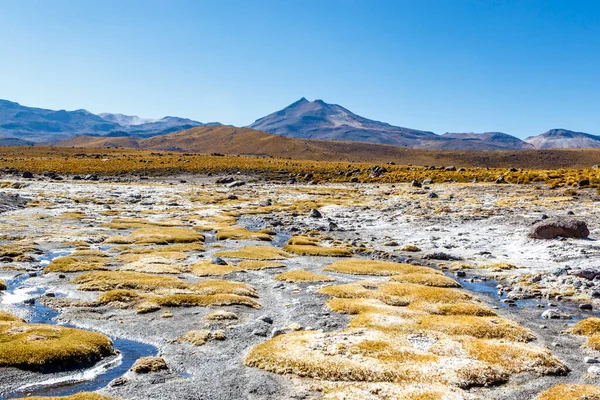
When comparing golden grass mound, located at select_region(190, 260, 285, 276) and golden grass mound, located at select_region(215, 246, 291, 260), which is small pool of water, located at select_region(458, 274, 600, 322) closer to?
golden grass mound, located at select_region(190, 260, 285, 276)

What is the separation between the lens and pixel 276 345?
20.3 m

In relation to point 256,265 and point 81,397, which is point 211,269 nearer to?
point 256,265

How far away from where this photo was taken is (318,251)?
44.0 m

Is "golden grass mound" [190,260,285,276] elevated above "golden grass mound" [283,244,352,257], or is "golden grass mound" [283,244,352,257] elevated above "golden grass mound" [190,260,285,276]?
"golden grass mound" [283,244,352,257]

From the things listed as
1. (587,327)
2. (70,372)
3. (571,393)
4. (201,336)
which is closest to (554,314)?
(587,327)

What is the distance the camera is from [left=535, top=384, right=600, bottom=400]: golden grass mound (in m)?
15.8

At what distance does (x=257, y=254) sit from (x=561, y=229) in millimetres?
26869

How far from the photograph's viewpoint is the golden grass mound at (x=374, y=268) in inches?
1403

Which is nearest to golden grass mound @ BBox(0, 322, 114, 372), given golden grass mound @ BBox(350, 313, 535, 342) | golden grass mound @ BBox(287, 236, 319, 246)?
golden grass mound @ BBox(350, 313, 535, 342)

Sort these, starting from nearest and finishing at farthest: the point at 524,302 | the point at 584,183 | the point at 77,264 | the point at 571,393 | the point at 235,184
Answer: the point at 571,393
the point at 524,302
the point at 77,264
the point at 584,183
the point at 235,184

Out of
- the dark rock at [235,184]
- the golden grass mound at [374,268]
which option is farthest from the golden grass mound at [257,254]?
the dark rock at [235,184]

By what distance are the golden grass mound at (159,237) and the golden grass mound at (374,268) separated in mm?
19553

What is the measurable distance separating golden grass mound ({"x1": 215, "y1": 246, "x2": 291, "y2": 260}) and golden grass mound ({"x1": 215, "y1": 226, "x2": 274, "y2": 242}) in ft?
24.0

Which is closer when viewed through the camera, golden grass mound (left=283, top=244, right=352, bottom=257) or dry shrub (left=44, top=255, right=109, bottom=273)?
dry shrub (left=44, top=255, right=109, bottom=273)
